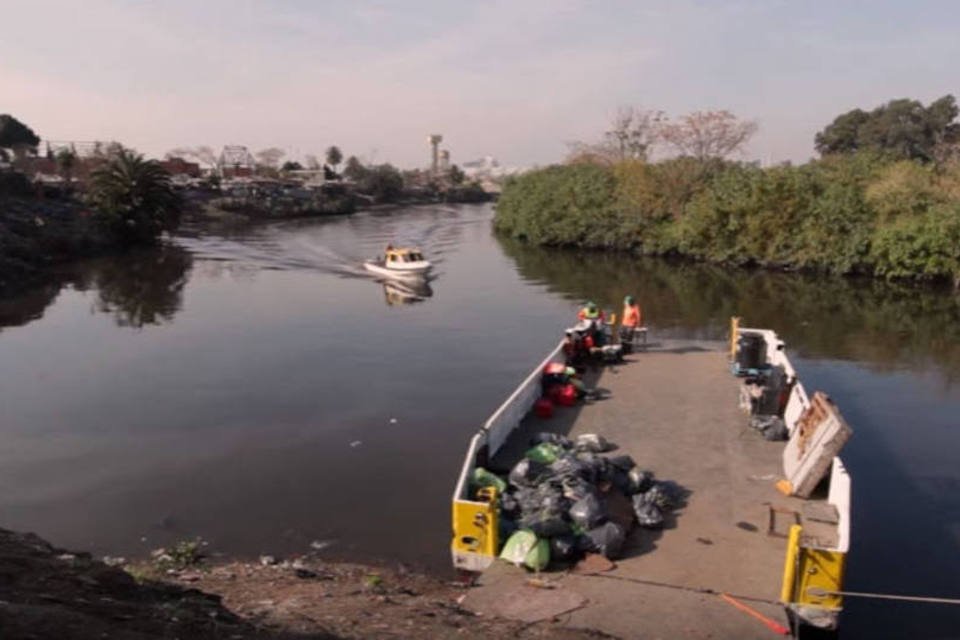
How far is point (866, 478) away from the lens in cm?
1355

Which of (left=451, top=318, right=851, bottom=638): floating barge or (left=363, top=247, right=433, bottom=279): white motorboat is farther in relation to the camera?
(left=363, top=247, right=433, bottom=279): white motorboat

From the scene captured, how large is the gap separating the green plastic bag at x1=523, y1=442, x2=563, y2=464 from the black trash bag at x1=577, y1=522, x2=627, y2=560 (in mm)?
2190

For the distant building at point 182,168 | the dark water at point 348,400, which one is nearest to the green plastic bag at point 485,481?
the dark water at point 348,400

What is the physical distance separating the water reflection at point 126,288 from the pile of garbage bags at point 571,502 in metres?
21.4

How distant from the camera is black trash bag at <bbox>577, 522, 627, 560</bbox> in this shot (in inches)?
340

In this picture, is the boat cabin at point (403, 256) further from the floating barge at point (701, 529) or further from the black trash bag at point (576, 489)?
the black trash bag at point (576, 489)

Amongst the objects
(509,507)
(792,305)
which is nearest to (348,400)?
(509,507)

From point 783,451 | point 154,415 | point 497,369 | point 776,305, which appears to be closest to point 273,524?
point 154,415

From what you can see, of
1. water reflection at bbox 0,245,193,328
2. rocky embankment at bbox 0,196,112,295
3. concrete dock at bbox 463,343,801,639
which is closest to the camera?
concrete dock at bbox 463,343,801,639

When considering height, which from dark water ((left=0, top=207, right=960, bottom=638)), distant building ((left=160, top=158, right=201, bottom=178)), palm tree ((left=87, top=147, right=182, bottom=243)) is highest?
distant building ((left=160, top=158, right=201, bottom=178))

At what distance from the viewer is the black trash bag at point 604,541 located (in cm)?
864

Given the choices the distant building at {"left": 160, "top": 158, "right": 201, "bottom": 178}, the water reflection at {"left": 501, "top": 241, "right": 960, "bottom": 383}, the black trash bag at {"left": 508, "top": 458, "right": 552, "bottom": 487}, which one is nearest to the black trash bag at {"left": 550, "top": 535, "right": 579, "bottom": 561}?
the black trash bag at {"left": 508, "top": 458, "right": 552, "bottom": 487}

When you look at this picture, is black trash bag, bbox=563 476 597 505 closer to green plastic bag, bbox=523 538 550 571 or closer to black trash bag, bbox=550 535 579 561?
black trash bag, bbox=550 535 579 561

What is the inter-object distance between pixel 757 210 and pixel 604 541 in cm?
3891
